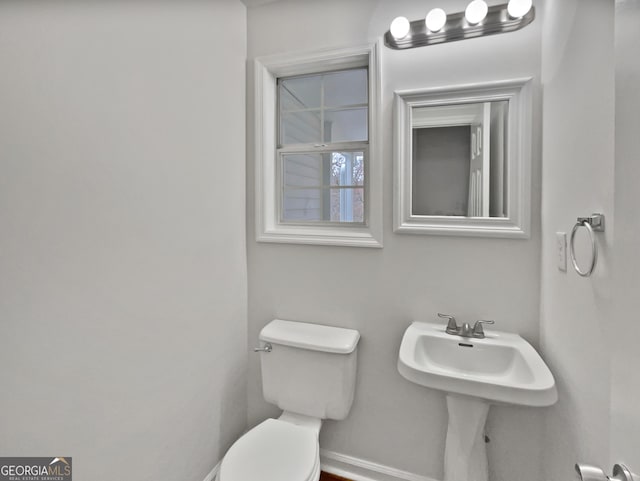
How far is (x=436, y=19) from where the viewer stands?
1.36 m

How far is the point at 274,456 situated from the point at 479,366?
915 mm

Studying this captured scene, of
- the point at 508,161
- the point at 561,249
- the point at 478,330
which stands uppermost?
the point at 508,161

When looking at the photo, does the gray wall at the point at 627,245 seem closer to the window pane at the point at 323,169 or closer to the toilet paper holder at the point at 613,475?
the toilet paper holder at the point at 613,475

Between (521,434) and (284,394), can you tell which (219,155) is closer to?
(284,394)

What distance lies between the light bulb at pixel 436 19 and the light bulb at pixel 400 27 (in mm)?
90

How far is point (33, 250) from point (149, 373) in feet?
1.95

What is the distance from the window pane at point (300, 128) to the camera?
178cm

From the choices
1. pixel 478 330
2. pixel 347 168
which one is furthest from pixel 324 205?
pixel 478 330

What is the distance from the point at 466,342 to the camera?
4.39 feet

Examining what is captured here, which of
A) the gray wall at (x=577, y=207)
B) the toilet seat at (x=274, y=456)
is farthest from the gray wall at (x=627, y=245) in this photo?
the toilet seat at (x=274, y=456)

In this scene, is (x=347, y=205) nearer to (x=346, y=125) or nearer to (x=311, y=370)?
(x=346, y=125)

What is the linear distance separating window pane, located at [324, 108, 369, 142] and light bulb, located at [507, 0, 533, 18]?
2.34 ft

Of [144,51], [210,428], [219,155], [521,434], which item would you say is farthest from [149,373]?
[521,434]

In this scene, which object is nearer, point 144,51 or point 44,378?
point 44,378
